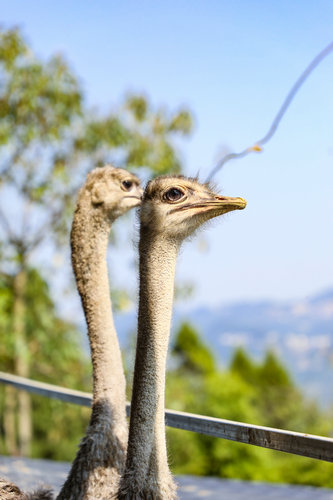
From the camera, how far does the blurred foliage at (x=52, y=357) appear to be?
11.6 m

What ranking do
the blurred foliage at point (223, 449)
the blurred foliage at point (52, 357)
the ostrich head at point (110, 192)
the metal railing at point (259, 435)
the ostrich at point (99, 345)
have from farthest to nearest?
1. the blurred foliage at point (223, 449)
2. the blurred foliage at point (52, 357)
3. the ostrich head at point (110, 192)
4. the ostrich at point (99, 345)
5. the metal railing at point (259, 435)

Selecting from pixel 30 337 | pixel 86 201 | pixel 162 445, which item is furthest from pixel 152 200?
pixel 30 337

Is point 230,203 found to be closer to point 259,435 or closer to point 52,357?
point 259,435

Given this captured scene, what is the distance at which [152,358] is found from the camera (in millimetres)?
1864

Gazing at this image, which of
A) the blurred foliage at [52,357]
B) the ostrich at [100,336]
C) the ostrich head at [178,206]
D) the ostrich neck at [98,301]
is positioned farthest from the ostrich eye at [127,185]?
the blurred foliage at [52,357]

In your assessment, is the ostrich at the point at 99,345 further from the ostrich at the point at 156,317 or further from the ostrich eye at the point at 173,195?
the ostrich eye at the point at 173,195

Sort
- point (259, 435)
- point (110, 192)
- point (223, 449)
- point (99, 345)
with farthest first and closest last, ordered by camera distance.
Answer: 1. point (223, 449)
2. point (110, 192)
3. point (99, 345)
4. point (259, 435)

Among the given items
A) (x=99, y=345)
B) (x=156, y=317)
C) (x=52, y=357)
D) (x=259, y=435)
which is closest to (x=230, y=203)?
(x=156, y=317)

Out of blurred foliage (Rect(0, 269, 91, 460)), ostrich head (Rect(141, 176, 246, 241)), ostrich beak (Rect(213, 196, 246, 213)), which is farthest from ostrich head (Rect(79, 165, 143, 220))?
blurred foliage (Rect(0, 269, 91, 460))

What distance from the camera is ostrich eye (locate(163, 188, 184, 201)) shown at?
1.90m

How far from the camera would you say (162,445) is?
1.86m

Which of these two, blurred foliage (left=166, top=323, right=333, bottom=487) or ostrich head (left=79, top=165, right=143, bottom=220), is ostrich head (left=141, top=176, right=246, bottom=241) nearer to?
ostrich head (left=79, top=165, right=143, bottom=220)

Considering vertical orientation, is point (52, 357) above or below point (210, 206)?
above

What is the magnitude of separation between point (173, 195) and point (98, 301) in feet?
2.66
